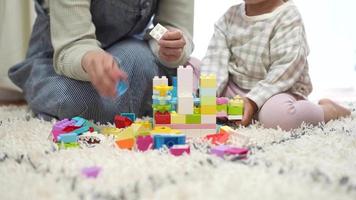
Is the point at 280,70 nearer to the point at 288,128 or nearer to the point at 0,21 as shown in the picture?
the point at 288,128

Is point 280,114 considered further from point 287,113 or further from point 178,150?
point 178,150

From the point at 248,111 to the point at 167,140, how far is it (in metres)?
0.30

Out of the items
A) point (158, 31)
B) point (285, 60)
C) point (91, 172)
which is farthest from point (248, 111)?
point (91, 172)

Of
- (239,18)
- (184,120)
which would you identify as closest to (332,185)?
(184,120)

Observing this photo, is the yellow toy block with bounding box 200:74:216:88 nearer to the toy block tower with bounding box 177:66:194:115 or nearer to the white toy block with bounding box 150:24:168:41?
the toy block tower with bounding box 177:66:194:115

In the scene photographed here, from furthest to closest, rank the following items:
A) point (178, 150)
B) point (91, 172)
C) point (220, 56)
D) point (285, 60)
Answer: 1. point (220, 56)
2. point (285, 60)
3. point (178, 150)
4. point (91, 172)

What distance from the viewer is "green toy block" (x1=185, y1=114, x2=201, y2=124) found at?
83cm

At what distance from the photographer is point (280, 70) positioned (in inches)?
39.1

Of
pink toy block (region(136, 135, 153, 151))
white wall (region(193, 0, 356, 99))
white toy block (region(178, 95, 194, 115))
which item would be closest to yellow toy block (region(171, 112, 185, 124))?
white toy block (region(178, 95, 194, 115))

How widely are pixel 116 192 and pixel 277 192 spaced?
18 cm

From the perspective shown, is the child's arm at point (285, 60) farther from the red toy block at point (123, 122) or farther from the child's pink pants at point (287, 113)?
the red toy block at point (123, 122)

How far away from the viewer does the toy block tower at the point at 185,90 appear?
81 centimetres

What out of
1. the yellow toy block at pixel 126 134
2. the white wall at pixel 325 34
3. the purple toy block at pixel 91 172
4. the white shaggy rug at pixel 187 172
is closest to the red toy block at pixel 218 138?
the white shaggy rug at pixel 187 172

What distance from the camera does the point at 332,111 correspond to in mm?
1052
